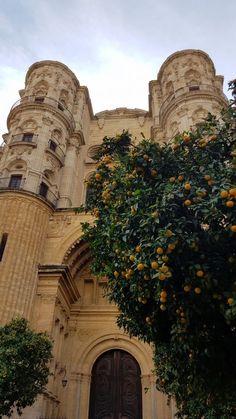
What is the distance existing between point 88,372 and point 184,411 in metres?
7.94

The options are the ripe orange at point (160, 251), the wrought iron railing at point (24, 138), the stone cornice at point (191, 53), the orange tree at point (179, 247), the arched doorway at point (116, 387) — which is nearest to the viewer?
the ripe orange at point (160, 251)

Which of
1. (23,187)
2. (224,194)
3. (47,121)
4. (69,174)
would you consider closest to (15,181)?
(23,187)

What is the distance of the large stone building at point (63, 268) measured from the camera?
14.9m

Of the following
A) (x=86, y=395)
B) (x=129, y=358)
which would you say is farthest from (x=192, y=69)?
(x=86, y=395)

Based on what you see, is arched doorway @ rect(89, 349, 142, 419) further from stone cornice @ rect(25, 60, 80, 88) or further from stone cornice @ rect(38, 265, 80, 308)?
stone cornice @ rect(25, 60, 80, 88)

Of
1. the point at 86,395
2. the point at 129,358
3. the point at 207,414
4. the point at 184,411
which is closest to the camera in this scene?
the point at 207,414

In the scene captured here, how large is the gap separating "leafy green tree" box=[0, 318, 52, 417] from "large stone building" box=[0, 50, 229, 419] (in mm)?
3168

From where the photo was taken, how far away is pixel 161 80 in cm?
2925

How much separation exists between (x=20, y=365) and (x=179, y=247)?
6.65 m

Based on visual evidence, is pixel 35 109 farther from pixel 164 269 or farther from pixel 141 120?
pixel 164 269

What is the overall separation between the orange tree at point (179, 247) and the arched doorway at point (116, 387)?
9.47 m

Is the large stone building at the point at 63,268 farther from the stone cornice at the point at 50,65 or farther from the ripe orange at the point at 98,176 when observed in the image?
the ripe orange at the point at 98,176

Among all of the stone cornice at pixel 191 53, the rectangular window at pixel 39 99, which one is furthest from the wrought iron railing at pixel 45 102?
the stone cornice at pixel 191 53

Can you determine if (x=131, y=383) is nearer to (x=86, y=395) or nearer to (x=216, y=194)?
(x=86, y=395)
